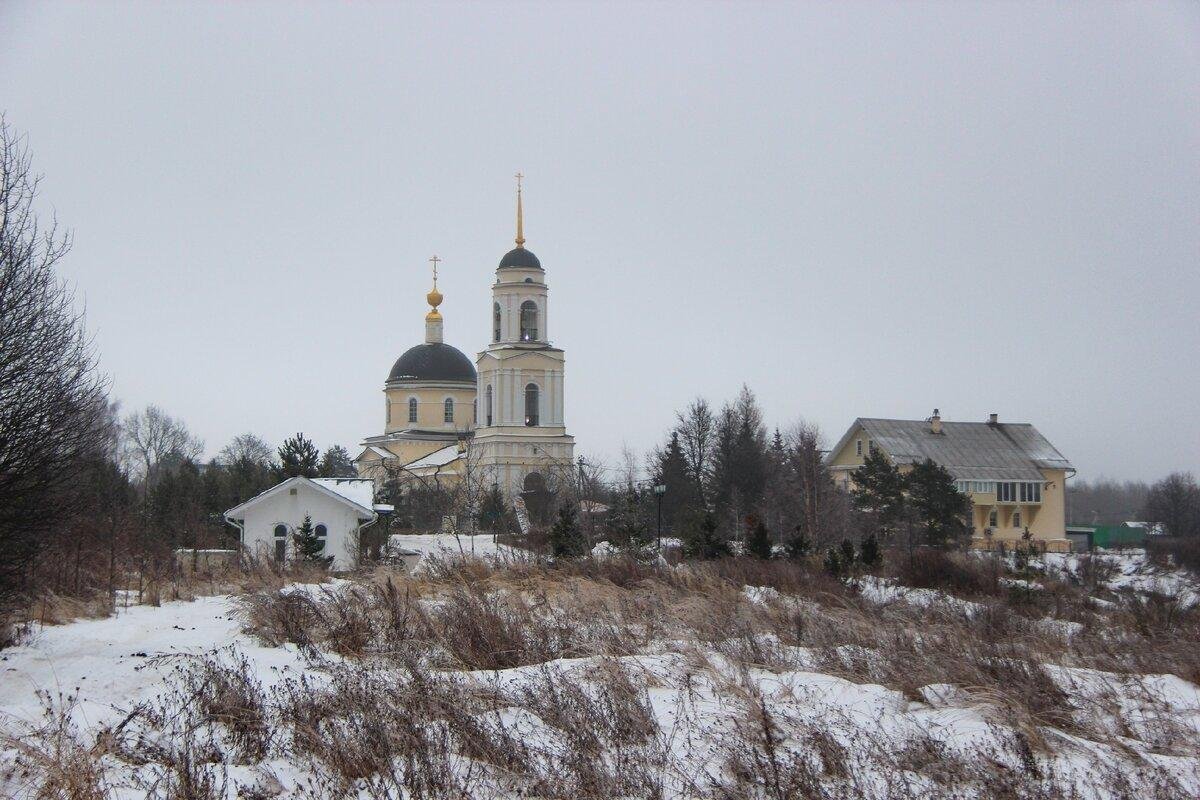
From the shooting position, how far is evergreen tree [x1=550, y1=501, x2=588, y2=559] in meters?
26.3

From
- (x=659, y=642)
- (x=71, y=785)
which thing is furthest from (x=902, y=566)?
(x=71, y=785)

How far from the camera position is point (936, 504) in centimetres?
4491

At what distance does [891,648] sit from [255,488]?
39.7 metres

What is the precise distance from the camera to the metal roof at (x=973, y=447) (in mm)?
59375

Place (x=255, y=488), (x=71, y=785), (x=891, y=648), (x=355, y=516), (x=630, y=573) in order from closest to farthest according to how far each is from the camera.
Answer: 1. (x=71, y=785)
2. (x=891, y=648)
3. (x=630, y=573)
4. (x=355, y=516)
5. (x=255, y=488)

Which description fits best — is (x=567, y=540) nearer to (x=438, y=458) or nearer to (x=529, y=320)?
(x=529, y=320)

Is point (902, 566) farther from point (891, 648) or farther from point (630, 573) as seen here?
point (891, 648)

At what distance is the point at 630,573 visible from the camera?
21781 millimetres

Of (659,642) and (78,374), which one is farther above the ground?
(78,374)

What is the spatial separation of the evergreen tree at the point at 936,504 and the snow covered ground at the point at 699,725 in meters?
32.9

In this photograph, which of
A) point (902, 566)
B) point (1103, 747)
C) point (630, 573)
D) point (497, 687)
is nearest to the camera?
point (1103, 747)

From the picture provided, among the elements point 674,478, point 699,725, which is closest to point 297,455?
point 674,478

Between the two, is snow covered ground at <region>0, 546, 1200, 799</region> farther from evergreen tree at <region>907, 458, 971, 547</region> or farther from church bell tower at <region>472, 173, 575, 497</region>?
church bell tower at <region>472, 173, 575, 497</region>

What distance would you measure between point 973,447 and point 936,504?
1842 centimetres
